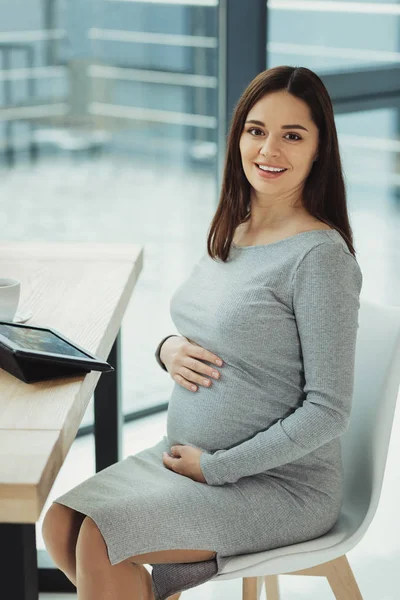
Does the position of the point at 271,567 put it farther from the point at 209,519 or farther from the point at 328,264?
the point at 328,264

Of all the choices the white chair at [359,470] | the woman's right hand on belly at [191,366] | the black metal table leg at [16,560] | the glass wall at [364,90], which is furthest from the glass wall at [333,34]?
the black metal table leg at [16,560]

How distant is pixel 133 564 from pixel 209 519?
0.14 metres

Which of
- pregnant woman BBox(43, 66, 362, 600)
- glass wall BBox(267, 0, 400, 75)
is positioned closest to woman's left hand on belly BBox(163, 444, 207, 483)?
pregnant woman BBox(43, 66, 362, 600)

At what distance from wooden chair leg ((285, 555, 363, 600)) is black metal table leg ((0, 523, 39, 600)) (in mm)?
655

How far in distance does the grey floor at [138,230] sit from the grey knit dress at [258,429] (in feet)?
3.08

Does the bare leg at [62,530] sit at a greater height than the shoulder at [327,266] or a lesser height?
lesser

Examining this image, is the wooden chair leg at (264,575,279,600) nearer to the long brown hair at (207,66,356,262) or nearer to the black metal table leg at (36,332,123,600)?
the black metal table leg at (36,332,123,600)

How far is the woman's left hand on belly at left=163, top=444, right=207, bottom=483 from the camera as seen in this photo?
5.28 feet

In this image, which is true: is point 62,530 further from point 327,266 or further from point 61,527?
point 327,266

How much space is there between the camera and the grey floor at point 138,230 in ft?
9.30

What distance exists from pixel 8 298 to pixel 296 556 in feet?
2.16

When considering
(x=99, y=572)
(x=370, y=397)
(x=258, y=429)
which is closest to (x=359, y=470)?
(x=370, y=397)

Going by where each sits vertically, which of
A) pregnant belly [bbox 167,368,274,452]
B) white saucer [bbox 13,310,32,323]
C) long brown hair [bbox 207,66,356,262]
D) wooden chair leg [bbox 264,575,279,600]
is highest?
long brown hair [bbox 207,66,356,262]

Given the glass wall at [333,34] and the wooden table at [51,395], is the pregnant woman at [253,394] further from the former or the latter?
the glass wall at [333,34]
